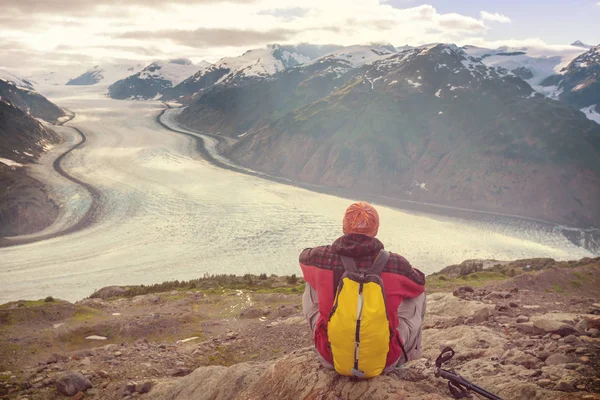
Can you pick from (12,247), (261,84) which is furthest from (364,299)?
(261,84)

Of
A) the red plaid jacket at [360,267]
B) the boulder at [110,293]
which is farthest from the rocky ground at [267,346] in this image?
the boulder at [110,293]

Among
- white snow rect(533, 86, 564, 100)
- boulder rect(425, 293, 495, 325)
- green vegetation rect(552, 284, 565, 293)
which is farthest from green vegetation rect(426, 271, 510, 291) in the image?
white snow rect(533, 86, 564, 100)

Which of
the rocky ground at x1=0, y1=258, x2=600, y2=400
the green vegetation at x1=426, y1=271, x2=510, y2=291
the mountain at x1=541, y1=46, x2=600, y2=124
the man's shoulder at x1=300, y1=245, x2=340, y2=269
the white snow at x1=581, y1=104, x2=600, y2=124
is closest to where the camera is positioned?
the man's shoulder at x1=300, y1=245, x2=340, y2=269

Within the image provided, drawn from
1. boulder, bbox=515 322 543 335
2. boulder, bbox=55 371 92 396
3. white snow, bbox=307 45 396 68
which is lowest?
boulder, bbox=55 371 92 396

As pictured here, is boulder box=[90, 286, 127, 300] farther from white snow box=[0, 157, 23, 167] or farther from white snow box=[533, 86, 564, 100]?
white snow box=[533, 86, 564, 100]

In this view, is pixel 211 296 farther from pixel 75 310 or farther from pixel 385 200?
pixel 385 200

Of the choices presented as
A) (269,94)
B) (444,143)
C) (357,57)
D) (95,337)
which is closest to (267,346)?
(95,337)
